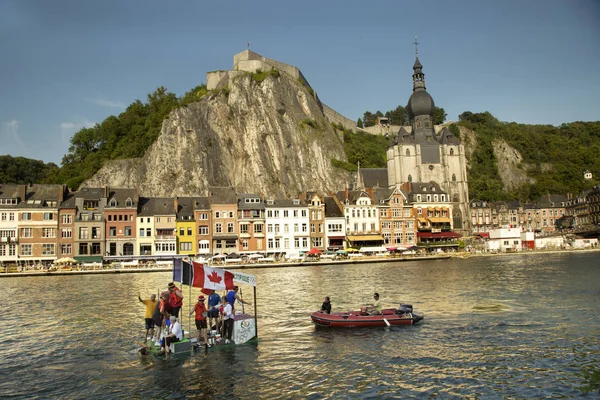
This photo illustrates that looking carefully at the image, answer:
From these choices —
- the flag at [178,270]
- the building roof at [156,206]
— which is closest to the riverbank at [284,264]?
the building roof at [156,206]

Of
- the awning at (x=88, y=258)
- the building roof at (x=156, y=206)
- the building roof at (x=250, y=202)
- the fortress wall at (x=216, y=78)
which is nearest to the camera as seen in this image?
the awning at (x=88, y=258)

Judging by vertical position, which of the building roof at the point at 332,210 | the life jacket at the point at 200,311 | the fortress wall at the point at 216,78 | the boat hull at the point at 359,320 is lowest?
the boat hull at the point at 359,320

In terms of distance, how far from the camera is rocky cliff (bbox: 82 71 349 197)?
9906 cm

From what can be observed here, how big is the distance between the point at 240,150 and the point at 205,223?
3134 cm

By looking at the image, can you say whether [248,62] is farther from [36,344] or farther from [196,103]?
[36,344]

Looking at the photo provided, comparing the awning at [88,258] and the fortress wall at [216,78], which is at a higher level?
the fortress wall at [216,78]

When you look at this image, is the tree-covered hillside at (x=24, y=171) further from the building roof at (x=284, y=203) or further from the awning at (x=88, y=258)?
the building roof at (x=284, y=203)

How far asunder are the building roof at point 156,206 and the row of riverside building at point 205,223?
145mm

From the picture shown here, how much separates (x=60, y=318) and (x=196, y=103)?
8372cm

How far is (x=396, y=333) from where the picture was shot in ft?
79.7

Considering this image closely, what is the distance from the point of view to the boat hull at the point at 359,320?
25188 mm

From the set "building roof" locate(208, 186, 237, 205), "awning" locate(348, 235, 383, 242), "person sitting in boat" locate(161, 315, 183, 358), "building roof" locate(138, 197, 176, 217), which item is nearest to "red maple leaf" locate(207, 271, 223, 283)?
"person sitting in boat" locate(161, 315, 183, 358)

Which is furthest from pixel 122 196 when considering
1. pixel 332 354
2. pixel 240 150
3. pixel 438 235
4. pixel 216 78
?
pixel 332 354

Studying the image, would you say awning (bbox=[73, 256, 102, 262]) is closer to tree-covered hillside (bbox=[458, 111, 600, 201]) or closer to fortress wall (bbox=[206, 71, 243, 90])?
fortress wall (bbox=[206, 71, 243, 90])
